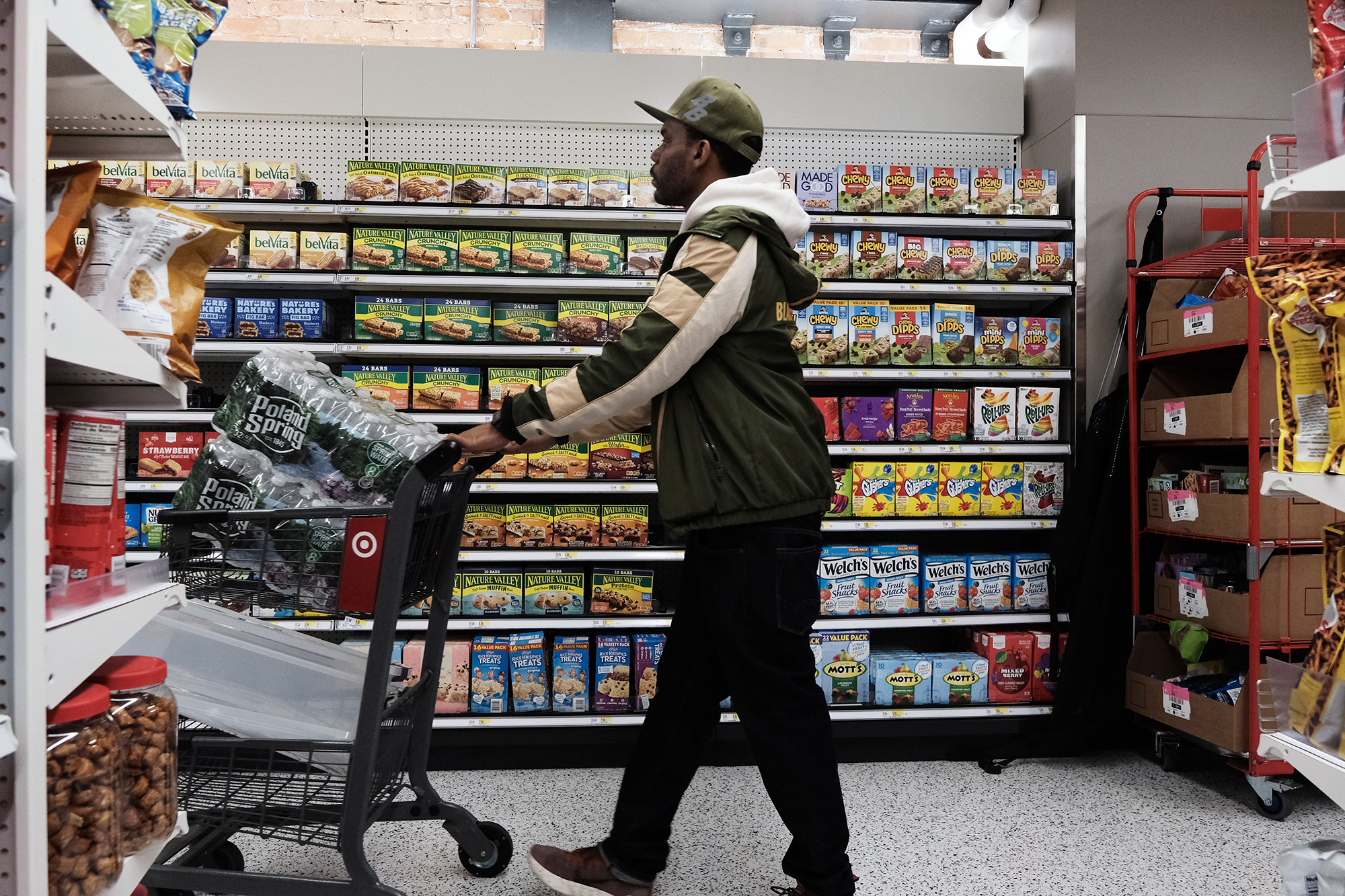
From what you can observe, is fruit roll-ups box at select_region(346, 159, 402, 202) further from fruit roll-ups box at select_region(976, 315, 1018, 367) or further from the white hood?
fruit roll-ups box at select_region(976, 315, 1018, 367)

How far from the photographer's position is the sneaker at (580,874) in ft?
6.72

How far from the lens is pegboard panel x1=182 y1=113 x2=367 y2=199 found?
3621mm

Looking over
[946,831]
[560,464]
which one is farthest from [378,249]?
[946,831]

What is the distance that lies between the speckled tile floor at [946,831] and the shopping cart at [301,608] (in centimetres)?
61

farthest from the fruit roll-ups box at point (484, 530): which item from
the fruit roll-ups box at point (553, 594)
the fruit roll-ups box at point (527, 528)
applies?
the fruit roll-ups box at point (553, 594)

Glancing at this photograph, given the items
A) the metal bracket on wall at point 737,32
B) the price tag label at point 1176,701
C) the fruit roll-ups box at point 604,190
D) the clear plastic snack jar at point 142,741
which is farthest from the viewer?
the metal bracket on wall at point 737,32

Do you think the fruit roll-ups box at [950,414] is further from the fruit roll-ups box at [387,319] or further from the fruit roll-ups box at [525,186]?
the fruit roll-ups box at [387,319]

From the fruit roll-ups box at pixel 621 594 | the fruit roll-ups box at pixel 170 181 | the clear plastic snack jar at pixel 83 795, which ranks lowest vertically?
the fruit roll-ups box at pixel 621 594

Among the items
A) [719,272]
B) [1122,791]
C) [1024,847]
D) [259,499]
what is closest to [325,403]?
[259,499]

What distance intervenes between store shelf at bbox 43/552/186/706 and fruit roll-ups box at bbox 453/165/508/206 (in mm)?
2271

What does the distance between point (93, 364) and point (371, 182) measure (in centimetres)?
237

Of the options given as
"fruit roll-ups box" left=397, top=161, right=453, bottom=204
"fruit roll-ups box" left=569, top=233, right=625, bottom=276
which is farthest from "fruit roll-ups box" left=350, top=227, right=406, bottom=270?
"fruit roll-ups box" left=569, top=233, right=625, bottom=276

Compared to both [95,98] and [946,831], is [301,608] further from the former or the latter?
[946,831]

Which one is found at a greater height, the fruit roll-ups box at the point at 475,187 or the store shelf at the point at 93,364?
the fruit roll-ups box at the point at 475,187
